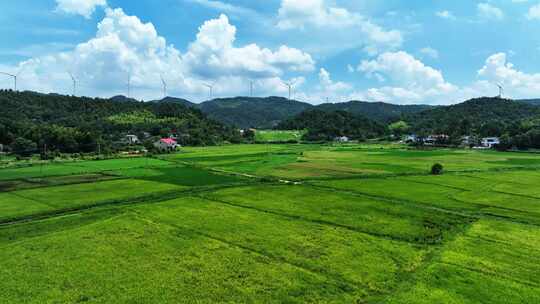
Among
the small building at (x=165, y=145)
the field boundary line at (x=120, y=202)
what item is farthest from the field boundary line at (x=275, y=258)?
the small building at (x=165, y=145)

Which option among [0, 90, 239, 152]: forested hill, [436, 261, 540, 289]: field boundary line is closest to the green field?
[436, 261, 540, 289]: field boundary line

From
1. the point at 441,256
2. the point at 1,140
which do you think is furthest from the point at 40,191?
the point at 1,140

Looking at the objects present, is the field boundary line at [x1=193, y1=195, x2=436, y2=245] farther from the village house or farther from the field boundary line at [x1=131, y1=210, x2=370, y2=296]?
the village house

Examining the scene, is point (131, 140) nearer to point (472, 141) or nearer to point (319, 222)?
point (319, 222)

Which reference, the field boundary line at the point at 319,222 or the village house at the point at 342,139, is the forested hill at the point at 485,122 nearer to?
the village house at the point at 342,139

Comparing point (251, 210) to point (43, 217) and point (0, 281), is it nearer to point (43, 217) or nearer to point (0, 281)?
point (43, 217)

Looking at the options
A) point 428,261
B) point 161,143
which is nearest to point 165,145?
point 161,143
